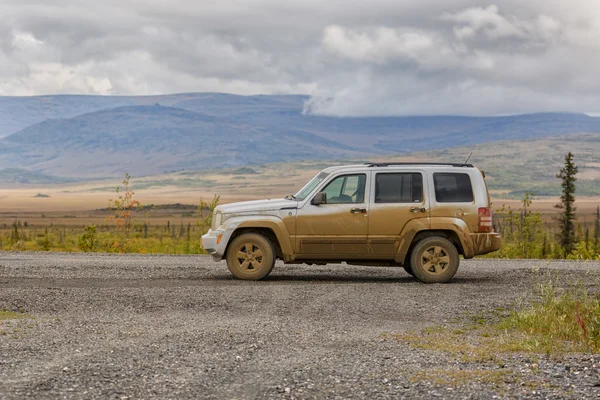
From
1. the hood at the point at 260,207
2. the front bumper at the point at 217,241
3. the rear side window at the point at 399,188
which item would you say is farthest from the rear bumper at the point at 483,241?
the front bumper at the point at 217,241

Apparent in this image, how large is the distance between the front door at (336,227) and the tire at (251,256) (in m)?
0.62

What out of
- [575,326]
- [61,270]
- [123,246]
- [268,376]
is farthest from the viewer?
[123,246]

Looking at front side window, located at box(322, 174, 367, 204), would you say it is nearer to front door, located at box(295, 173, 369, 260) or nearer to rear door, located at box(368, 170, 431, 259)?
front door, located at box(295, 173, 369, 260)

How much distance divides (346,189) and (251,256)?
2.21 metres

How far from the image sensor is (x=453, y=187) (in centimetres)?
1647

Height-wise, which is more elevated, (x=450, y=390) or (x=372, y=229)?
(x=372, y=229)

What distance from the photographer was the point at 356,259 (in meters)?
16.4

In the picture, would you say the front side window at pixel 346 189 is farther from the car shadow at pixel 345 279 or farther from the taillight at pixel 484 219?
the taillight at pixel 484 219

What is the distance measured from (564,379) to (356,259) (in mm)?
8108

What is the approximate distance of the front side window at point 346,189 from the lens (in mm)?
16312

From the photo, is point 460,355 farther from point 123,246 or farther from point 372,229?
point 123,246

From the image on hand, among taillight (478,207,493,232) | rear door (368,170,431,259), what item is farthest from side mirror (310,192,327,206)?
taillight (478,207,493,232)

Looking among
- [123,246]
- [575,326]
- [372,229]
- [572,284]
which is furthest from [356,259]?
[123,246]

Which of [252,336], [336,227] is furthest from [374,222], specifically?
[252,336]
